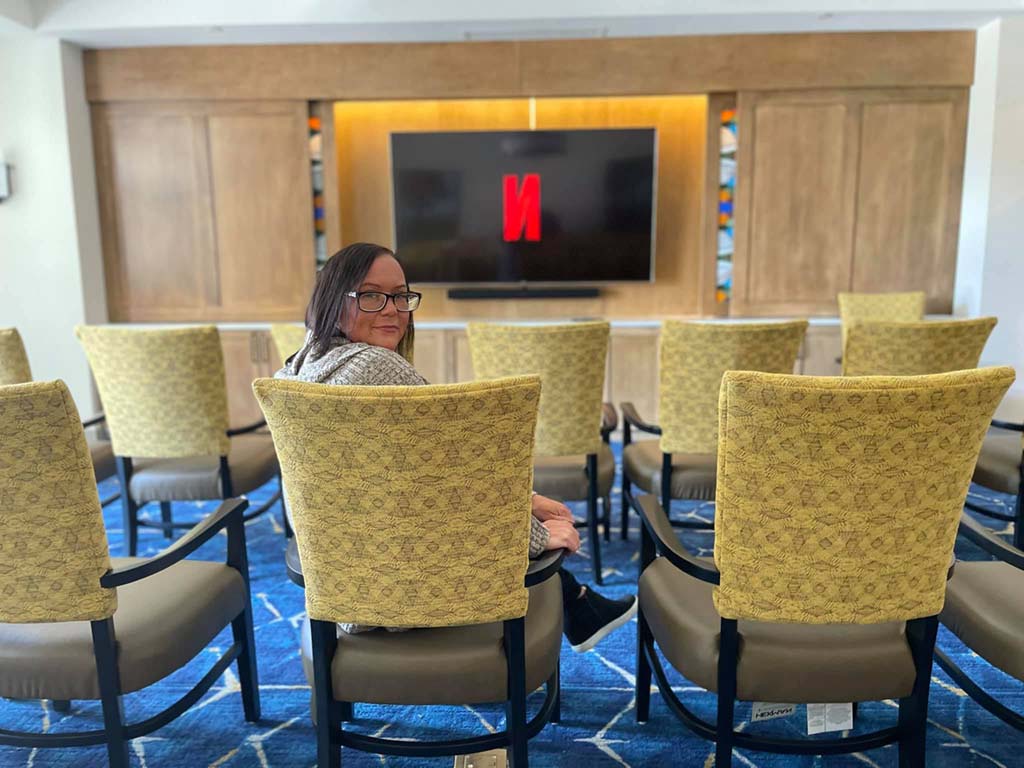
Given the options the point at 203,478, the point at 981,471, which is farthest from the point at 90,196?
the point at 981,471

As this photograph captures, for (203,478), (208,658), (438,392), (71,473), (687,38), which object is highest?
(687,38)

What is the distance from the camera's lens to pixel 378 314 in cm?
166

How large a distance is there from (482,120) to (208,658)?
3.88 meters

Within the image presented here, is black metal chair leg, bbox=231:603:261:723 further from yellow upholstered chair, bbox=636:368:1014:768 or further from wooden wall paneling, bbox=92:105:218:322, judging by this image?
wooden wall paneling, bbox=92:105:218:322

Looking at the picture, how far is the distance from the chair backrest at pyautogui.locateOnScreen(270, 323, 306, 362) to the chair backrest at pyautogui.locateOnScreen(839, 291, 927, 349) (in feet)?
10.6

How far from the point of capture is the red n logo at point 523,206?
4.93m

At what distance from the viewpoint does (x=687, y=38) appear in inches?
181

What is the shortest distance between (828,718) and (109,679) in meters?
1.50

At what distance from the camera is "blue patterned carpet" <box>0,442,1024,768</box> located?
1.78m

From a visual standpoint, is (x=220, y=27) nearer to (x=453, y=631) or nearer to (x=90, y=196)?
(x=90, y=196)

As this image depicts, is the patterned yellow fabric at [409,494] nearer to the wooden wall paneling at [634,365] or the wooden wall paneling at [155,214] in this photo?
the wooden wall paneling at [634,365]

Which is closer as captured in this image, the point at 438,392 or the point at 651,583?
the point at 438,392

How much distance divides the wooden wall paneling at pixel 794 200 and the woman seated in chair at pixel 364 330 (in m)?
3.54

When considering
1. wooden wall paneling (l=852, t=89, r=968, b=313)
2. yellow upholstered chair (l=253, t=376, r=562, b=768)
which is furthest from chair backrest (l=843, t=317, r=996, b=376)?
wooden wall paneling (l=852, t=89, r=968, b=313)
